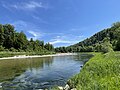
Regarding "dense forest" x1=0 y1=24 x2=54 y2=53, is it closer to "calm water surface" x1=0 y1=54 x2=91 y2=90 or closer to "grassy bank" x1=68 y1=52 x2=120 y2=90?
"calm water surface" x1=0 y1=54 x2=91 y2=90

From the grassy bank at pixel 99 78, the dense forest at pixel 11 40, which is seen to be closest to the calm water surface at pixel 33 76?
the grassy bank at pixel 99 78

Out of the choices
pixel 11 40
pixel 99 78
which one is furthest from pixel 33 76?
pixel 11 40

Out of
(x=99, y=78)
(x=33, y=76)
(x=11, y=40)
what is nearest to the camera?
(x=99, y=78)

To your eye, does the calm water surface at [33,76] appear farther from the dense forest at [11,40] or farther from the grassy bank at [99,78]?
the dense forest at [11,40]

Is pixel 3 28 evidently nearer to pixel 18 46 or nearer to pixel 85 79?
pixel 18 46

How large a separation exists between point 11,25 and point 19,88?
9246 centimetres

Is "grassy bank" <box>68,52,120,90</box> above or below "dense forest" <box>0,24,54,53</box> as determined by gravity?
below

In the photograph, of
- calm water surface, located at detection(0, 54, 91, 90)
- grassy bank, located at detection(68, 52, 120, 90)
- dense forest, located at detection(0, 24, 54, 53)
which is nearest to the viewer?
grassy bank, located at detection(68, 52, 120, 90)

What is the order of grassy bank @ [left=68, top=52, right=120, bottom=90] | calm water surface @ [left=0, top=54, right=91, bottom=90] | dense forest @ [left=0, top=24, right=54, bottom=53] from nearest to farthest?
grassy bank @ [left=68, top=52, right=120, bottom=90] < calm water surface @ [left=0, top=54, right=91, bottom=90] < dense forest @ [left=0, top=24, right=54, bottom=53]

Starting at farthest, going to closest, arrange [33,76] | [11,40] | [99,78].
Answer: [11,40] → [33,76] → [99,78]

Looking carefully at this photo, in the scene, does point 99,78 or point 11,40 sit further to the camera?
point 11,40

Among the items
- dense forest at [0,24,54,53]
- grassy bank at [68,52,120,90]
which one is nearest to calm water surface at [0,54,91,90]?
grassy bank at [68,52,120,90]

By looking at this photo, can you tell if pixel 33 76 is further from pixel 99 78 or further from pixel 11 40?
pixel 11 40

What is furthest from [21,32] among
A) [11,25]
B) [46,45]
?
[46,45]
